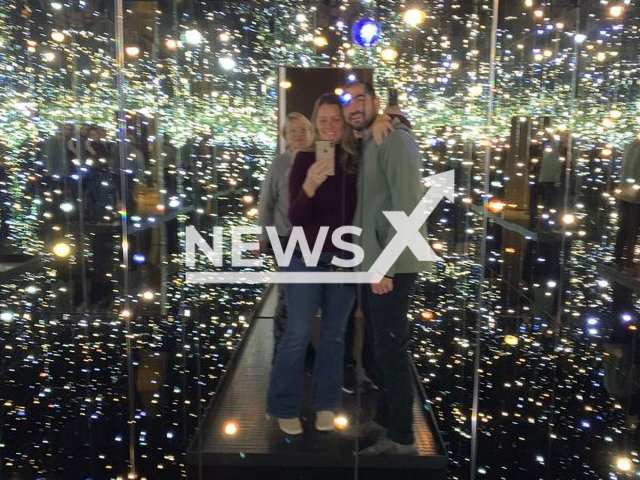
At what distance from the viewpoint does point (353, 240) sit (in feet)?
6.08

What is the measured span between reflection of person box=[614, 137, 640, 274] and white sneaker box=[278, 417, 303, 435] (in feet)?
5.41

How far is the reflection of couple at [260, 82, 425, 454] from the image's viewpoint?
1.79m

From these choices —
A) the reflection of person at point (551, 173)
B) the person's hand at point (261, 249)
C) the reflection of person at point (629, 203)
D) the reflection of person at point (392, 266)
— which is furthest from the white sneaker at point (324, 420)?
the reflection of person at point (629, 203)

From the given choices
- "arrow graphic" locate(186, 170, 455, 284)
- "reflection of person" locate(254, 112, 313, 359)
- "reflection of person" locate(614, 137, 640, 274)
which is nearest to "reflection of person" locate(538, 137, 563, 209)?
"reflection of person" locate(614, 137, 640, 274)

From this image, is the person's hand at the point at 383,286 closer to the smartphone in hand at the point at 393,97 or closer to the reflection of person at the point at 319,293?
the reflection of person at the point at 319,293

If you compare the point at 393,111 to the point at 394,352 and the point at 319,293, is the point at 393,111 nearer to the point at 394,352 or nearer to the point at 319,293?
the point at 319,293

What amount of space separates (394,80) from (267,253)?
0.76m

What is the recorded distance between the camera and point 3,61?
249 cm

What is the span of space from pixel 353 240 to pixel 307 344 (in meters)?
0.41

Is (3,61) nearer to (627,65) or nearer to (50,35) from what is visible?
(50,35)

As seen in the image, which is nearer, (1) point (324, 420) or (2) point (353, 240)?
(2) point (353, 240)


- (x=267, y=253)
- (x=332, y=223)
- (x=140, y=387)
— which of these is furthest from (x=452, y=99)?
(x=140, y=387)

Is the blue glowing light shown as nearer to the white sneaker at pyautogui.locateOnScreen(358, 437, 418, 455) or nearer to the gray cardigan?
the gray cardigan

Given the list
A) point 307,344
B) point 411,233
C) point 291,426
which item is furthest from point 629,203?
point 291,426
